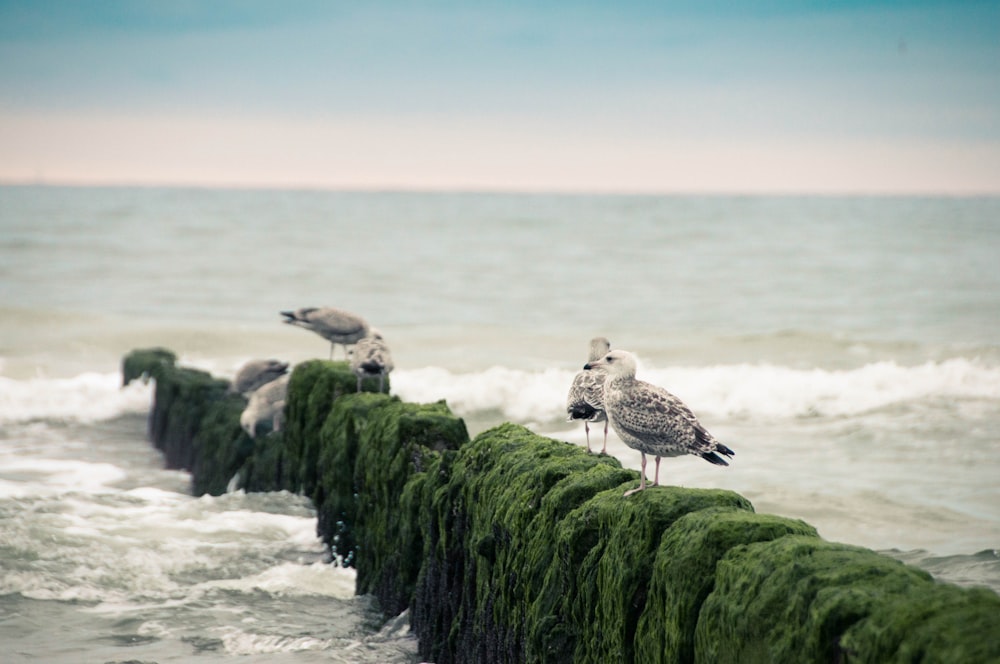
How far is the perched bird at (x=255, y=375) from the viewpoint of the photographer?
1498cm

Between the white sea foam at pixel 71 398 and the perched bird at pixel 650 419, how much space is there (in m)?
16.8

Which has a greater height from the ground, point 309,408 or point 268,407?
point 309,408

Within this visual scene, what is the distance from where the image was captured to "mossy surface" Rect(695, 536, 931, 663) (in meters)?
3.81

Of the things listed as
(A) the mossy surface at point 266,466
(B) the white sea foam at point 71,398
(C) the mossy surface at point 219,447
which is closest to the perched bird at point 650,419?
(A) the mossy surface at point 266,466

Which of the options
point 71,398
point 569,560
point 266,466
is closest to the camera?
point 569,560

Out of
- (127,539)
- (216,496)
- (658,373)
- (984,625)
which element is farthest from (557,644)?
(658,373)

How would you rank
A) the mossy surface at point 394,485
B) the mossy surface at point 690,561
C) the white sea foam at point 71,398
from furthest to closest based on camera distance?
the white sea foam at point 71,398, the mossy surface at point 394,485, the mossy surface at point 690,561

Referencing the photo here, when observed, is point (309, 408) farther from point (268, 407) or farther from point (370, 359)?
point (268, 407)

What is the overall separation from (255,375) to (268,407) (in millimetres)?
1726

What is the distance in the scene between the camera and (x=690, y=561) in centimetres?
473

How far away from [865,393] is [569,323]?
539 inches

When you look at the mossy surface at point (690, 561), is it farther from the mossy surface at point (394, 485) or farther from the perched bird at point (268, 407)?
the perched bird at point (268, 407)

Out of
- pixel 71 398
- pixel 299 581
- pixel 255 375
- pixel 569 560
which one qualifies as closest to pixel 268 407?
pixel 255 375

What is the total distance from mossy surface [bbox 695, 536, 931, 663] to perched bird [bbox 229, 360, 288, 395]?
11081 mm
